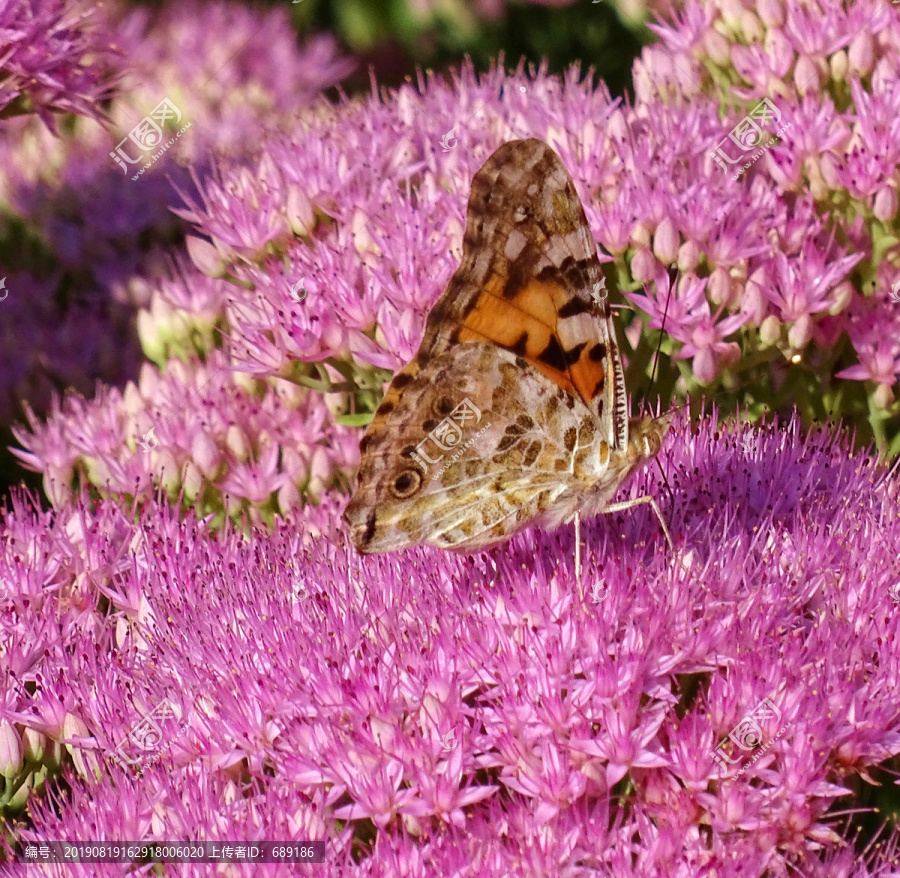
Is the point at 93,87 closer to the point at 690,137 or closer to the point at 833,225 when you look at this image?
the point at 690,137
